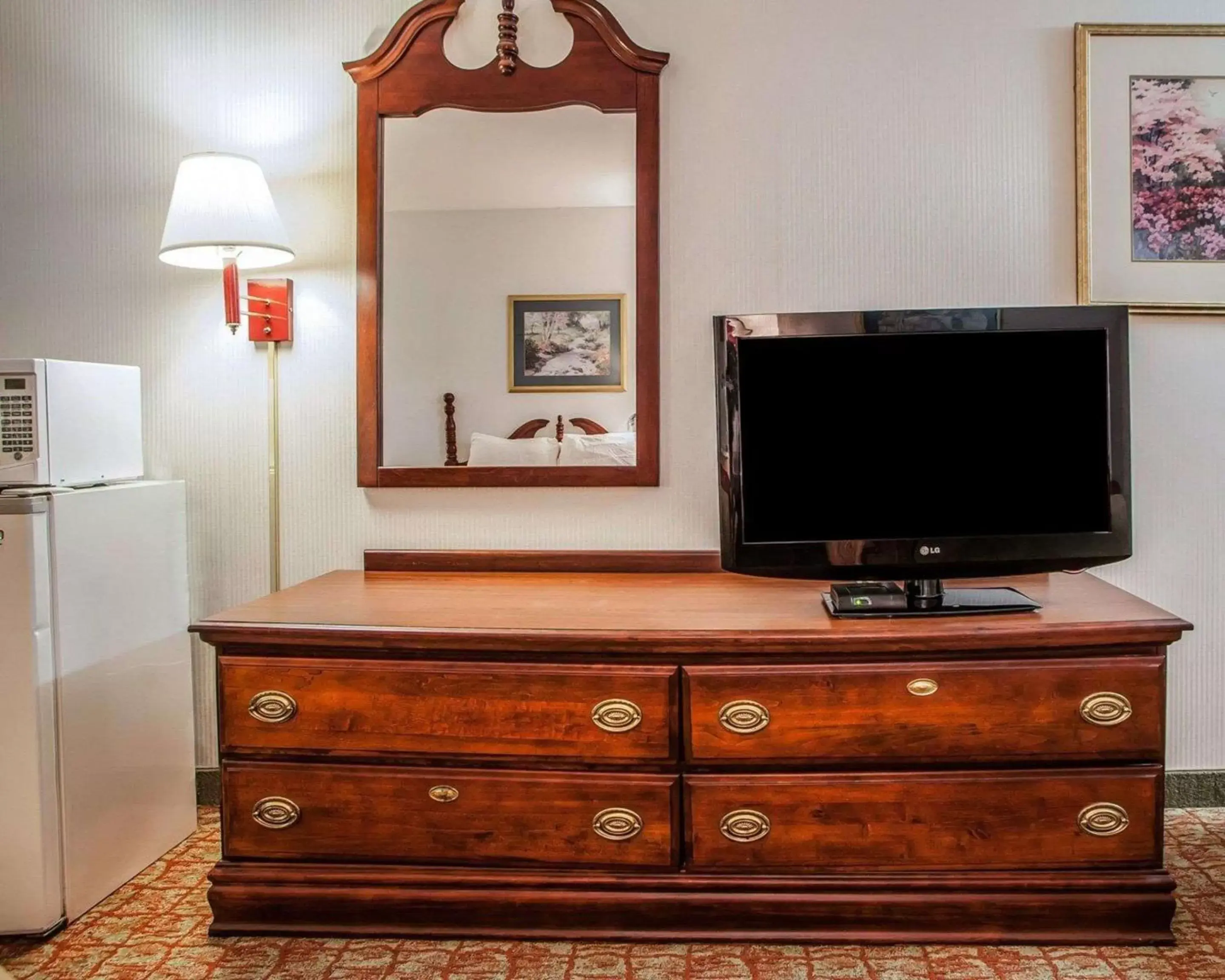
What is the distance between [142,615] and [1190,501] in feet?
8.29

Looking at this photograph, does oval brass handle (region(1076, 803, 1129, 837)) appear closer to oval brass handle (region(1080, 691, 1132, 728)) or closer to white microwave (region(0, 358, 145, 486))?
oval brass handle (region(1080, 691, 1132, 728))

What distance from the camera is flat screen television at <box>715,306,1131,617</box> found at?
1855 mm

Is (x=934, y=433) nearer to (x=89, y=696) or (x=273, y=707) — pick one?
(x=273, y=707)

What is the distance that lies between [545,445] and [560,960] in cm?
113

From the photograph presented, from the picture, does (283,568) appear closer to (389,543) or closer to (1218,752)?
(389,543)

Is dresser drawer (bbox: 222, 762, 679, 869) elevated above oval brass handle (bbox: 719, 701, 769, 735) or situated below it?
below

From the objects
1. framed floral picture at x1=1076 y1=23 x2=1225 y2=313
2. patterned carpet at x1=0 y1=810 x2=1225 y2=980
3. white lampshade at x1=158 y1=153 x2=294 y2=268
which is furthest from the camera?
framed floral picture at x1=1076 y1=23 x2=1225 y2=313

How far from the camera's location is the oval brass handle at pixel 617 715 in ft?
5.60

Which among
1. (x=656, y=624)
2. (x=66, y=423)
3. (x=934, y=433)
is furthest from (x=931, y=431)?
(x=66, y=423)

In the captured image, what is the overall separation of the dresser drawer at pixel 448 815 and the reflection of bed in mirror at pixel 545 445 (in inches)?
31.3

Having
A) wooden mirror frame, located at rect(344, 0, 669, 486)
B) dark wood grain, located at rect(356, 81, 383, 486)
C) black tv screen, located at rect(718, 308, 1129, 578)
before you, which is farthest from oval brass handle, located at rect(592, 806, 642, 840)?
dark wood grain, located at rect(356, 81, 383, 486)

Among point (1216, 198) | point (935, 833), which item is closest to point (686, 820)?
point (935, 833)

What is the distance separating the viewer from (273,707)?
1757mm

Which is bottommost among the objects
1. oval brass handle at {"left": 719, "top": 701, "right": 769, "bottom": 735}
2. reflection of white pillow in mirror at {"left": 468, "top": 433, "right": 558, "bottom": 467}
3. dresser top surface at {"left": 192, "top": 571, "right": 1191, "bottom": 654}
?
oval brass handle at {"left": 719, "top": 701, "right": 769, "bottom": 735}
